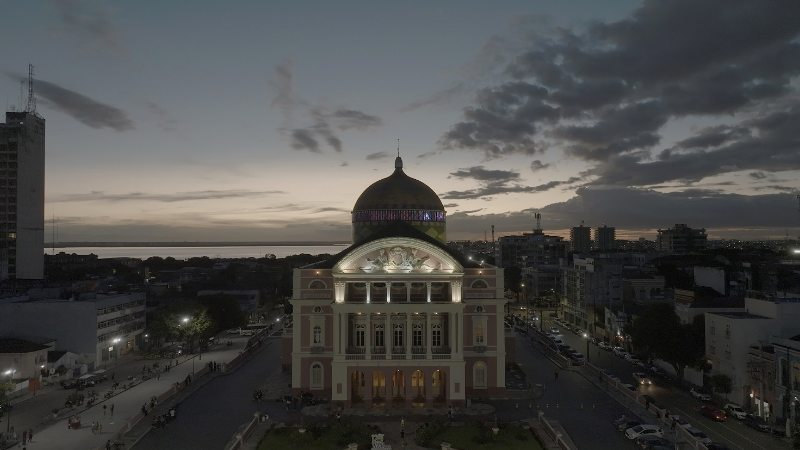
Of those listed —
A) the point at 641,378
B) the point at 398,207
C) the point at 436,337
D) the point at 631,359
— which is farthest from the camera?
the point at 631,359

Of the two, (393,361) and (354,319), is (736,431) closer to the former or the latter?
(393,361)

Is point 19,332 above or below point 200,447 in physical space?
above

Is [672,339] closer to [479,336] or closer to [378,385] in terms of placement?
[479,336]

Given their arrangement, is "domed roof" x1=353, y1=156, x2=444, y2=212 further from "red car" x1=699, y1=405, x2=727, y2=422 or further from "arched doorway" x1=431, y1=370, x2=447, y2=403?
"red car" x1=699, y1=405, x2=727, y2=422

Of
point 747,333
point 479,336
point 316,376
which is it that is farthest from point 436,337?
point 747,333

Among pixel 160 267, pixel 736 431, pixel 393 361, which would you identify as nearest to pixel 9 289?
pixel 393 361

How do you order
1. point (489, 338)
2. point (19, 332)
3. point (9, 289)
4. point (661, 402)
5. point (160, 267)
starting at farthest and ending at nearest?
point (160, 267), point (9, 289), point (19, 332), point (489, 338), point (661, 402)

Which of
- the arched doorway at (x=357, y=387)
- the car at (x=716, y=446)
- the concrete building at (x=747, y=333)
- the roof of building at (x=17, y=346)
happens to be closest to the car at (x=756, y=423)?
the concrete building at (x=747, y=333)
